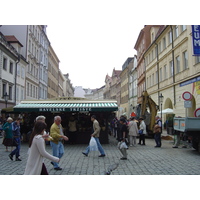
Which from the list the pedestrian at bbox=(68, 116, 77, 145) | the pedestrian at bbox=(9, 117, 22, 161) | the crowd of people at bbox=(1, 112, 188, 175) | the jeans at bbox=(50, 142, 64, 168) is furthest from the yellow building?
the pedestrian at bbox=(9, 117, 22, 161)

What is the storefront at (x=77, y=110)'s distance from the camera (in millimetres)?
15031

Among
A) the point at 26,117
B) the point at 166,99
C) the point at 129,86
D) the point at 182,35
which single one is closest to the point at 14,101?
the point at 26,117

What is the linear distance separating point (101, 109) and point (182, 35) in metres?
13.1

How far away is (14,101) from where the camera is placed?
33.3m

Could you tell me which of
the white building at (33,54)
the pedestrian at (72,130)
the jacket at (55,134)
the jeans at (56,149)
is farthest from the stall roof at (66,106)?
the white building at (33,54)

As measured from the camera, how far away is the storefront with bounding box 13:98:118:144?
49.3 ft

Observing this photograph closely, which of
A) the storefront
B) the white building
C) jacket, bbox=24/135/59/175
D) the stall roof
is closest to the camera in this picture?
jacket, bbox=24/135/59/175

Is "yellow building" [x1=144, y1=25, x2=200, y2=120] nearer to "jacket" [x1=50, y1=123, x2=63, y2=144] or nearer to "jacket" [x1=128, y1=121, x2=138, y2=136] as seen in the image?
"jacket" [x1=128, y1=121, x2=138, y2=136]

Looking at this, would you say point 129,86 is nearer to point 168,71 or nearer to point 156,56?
point 156,56

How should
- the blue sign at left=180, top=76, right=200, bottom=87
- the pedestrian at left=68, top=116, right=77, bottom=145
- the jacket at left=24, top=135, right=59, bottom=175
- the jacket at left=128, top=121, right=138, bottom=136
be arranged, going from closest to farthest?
the jacket at left=24, top=135, right=59, bottom=175 < the jacket at left=128, top=121, right=138, bottom=136 < the pedestrian at left=68, top=116, right=77, bottom=145 < the blue sign at left=180, top=76, right=200, bottom=87

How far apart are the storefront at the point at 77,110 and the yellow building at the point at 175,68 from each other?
6454 millimetres

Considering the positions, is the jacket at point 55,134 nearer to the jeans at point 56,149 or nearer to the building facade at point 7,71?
the jeans at point 56,149

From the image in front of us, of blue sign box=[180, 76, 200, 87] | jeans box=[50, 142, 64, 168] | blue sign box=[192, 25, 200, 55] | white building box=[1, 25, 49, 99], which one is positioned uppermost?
white building box=[1, 25, 49, 99]
